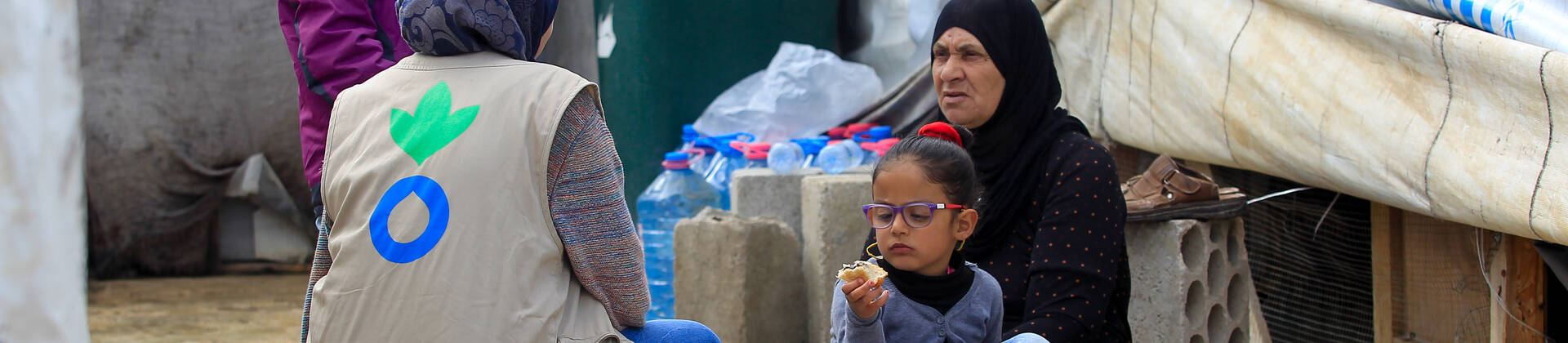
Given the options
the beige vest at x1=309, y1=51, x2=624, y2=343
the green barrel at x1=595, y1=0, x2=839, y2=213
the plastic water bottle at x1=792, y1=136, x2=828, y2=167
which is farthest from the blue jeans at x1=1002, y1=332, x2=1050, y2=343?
the green barrel at x1=595, y1=0, x2=839, y2=213

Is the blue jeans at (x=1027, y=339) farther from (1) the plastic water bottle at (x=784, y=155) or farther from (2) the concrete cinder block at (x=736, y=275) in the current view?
(1) the plastic water bottle at (x=784, y=155)

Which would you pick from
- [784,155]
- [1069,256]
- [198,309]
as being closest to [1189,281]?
[1069,256]

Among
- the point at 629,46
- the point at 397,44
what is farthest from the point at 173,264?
the point at 397,44

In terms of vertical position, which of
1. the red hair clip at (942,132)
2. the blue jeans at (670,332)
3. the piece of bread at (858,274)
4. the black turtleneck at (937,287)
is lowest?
the blue jeans at (670,332)

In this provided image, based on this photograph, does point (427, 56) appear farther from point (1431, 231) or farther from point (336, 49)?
point (1431, 231)

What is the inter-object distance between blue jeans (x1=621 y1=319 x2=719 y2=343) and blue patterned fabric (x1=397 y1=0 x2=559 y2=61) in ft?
1.63

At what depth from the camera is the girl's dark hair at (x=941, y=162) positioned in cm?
182

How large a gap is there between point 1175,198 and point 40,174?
7.69ft

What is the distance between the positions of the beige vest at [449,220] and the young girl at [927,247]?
1.59 ft

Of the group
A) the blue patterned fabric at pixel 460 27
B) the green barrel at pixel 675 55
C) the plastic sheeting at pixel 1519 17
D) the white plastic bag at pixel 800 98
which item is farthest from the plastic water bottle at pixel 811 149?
the blue patterned fabric at pixel 460 27

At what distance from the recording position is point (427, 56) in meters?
1.79

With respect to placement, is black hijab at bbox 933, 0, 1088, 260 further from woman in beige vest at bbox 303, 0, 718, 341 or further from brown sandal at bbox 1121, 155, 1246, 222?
woman in beige vest at bbox 303, 0, 718, 341

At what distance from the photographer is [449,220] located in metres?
1.65

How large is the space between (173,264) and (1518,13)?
679 centimetres
